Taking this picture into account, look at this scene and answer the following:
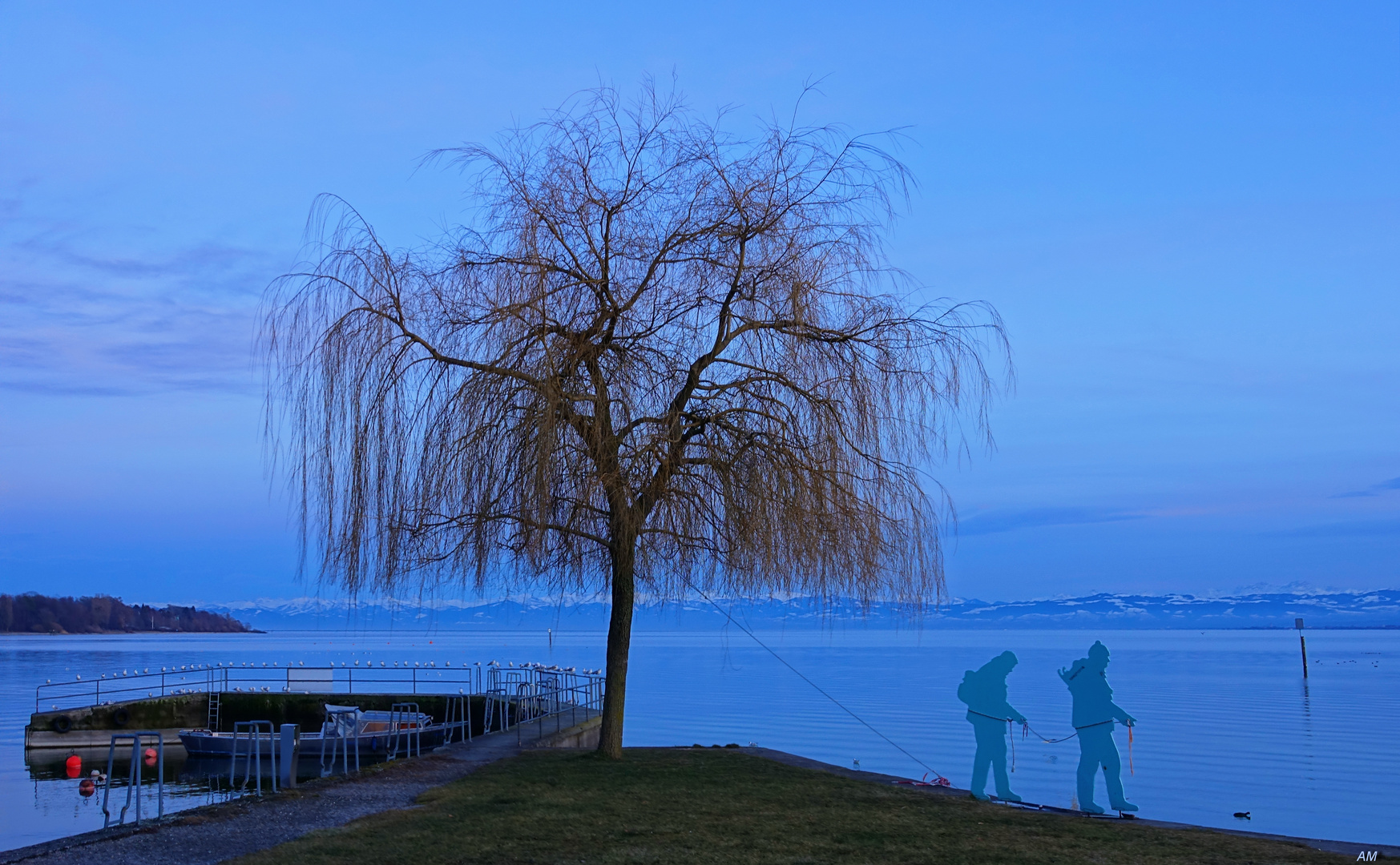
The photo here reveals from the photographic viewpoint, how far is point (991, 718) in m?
13.6

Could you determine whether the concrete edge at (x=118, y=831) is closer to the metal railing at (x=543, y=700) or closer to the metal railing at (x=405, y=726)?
the metal railing at (x=543, y=700)

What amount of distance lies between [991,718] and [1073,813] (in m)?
1.34

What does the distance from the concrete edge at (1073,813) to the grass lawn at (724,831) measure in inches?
12.8

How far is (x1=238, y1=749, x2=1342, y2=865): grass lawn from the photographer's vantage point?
970cm

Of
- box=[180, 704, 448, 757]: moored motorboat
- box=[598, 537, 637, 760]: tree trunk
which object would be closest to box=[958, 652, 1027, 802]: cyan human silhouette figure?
box=[598, 537, 637, 760]: tree trunk

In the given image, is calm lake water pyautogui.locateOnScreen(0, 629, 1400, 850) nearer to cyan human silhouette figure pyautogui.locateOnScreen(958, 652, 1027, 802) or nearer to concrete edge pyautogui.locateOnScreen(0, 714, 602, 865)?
cyan human silhouette figure pyautogui.locateOnScreen(958, 652, 1027, 802)

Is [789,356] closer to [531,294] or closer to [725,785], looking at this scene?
[531,294]

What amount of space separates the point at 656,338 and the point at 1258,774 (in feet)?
77.9

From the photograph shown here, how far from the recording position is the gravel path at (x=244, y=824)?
394 inches

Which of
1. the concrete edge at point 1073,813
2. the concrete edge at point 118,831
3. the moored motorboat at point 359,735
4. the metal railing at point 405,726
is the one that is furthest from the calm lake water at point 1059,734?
the concrete edge at point 118,831

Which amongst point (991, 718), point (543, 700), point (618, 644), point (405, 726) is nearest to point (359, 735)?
point (405, 726)

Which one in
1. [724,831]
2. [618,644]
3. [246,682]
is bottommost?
[246,682]

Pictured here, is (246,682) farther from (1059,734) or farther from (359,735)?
(1059,734)

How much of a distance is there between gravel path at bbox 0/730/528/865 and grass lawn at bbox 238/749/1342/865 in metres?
0.56
